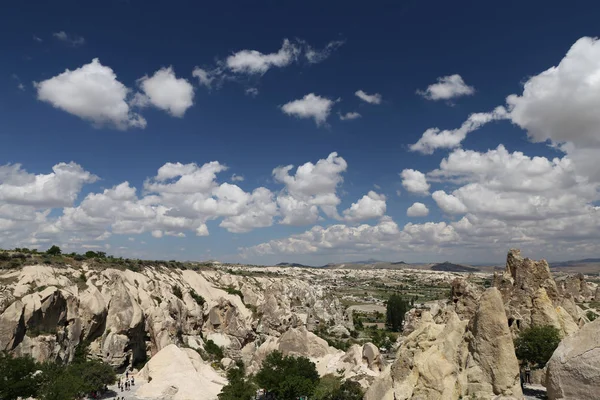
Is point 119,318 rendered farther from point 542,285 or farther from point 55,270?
point 542,285

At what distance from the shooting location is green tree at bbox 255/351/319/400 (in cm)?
3416

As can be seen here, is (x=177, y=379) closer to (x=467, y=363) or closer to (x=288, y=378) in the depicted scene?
(x=288, y=378)

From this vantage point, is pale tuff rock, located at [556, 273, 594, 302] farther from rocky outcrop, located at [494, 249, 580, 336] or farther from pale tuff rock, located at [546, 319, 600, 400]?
pale tuff rock, located at [546, 319, 600, 400]

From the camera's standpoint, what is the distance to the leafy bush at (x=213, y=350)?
5912cm

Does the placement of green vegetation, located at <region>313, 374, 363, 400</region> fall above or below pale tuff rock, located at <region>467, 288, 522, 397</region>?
below

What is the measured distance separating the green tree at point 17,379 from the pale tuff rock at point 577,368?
33.8m

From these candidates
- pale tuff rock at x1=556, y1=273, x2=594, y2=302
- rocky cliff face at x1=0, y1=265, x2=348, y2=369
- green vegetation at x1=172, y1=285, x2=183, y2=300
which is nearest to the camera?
rocky cliff face at x1=0, y1=265, x2=348, y2=369

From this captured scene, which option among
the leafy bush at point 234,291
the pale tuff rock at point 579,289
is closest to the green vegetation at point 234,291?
the leafy bush at point 234,291

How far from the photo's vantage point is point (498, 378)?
18562mm

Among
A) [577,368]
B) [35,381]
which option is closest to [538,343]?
[577,368]

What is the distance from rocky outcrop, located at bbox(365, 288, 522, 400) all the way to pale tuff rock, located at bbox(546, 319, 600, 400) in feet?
20.2

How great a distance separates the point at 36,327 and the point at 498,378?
44.8 metres

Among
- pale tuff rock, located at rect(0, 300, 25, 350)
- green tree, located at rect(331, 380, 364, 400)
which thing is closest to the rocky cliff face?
pale tuff rock, located at rect(0, 300, 25, 350)

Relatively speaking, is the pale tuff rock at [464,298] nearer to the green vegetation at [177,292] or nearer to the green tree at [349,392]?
the green tree at [349,392]
